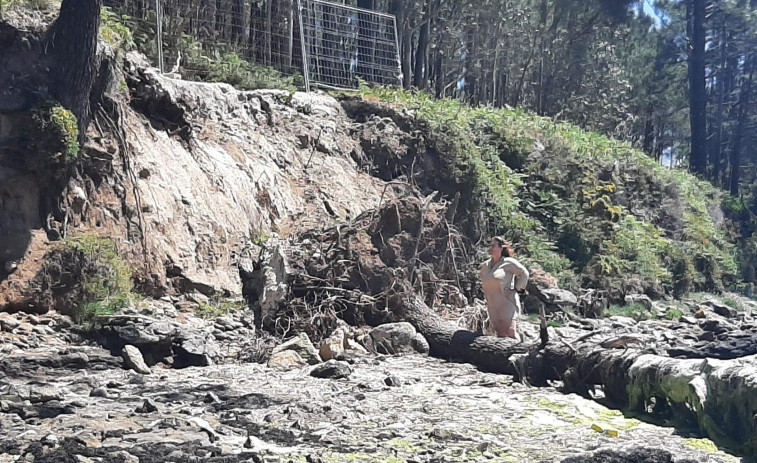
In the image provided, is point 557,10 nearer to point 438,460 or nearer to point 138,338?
point 138,338

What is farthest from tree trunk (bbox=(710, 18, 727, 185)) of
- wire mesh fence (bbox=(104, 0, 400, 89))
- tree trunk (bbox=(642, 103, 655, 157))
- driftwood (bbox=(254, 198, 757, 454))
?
driftwood (bbox=(254, 198, 757, 454))

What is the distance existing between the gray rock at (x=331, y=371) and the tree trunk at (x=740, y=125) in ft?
112

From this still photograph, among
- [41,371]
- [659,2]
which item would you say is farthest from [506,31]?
[41,371]

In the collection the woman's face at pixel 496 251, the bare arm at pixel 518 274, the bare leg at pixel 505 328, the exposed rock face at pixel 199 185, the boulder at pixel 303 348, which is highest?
the exposed rock face at pixel 199 185

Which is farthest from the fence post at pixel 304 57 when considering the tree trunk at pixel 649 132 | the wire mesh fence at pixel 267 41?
the tree trunk at pixel 649 132

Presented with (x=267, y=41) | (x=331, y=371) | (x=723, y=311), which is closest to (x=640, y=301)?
(x=723, y=311)

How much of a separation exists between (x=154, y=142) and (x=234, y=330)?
3.61 m

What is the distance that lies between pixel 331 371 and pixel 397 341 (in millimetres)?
2148

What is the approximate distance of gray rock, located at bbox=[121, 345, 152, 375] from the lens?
918 cm

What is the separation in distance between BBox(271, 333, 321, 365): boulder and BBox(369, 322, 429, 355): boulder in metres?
0.96

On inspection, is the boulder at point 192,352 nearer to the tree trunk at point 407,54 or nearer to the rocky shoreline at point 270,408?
the rocky shoreline at point 270,408

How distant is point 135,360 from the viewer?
927 centimetres

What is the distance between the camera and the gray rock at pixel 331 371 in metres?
9.06

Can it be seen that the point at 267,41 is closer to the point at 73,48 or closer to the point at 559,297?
the point at 559,297
